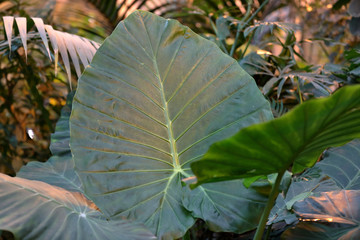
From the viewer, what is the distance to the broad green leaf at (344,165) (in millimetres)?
1183

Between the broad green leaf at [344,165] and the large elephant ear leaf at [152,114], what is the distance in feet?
1.36

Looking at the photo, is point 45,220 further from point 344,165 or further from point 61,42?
point 344,165

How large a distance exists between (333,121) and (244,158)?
6.1 inches

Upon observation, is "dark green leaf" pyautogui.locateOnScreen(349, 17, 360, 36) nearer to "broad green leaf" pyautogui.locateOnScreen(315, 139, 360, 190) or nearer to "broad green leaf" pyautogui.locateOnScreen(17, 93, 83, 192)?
"broad green leaf" pyautogui.locateOnScreen(315, 139, 360, 190)

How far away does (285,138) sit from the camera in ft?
2.12

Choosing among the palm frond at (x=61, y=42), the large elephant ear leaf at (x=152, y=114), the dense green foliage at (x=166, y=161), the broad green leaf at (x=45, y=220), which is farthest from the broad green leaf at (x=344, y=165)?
the palm frond at (x=61, y=42)

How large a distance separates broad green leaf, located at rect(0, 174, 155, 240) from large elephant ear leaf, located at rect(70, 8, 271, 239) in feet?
0.30

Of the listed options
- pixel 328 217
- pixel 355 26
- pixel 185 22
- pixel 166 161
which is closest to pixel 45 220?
pixel 166 161

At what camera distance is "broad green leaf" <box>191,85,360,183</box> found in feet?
1.96

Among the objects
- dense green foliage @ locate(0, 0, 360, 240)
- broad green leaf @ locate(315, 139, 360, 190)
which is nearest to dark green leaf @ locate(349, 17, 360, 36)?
broad green leaf @ locate(315, 139, 360, 190)

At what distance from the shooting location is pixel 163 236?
2.75 ft

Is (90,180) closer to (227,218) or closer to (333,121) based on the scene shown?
(227,218)

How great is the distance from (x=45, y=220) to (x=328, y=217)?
582 mm

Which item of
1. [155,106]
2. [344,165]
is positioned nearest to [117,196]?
[155,106]
